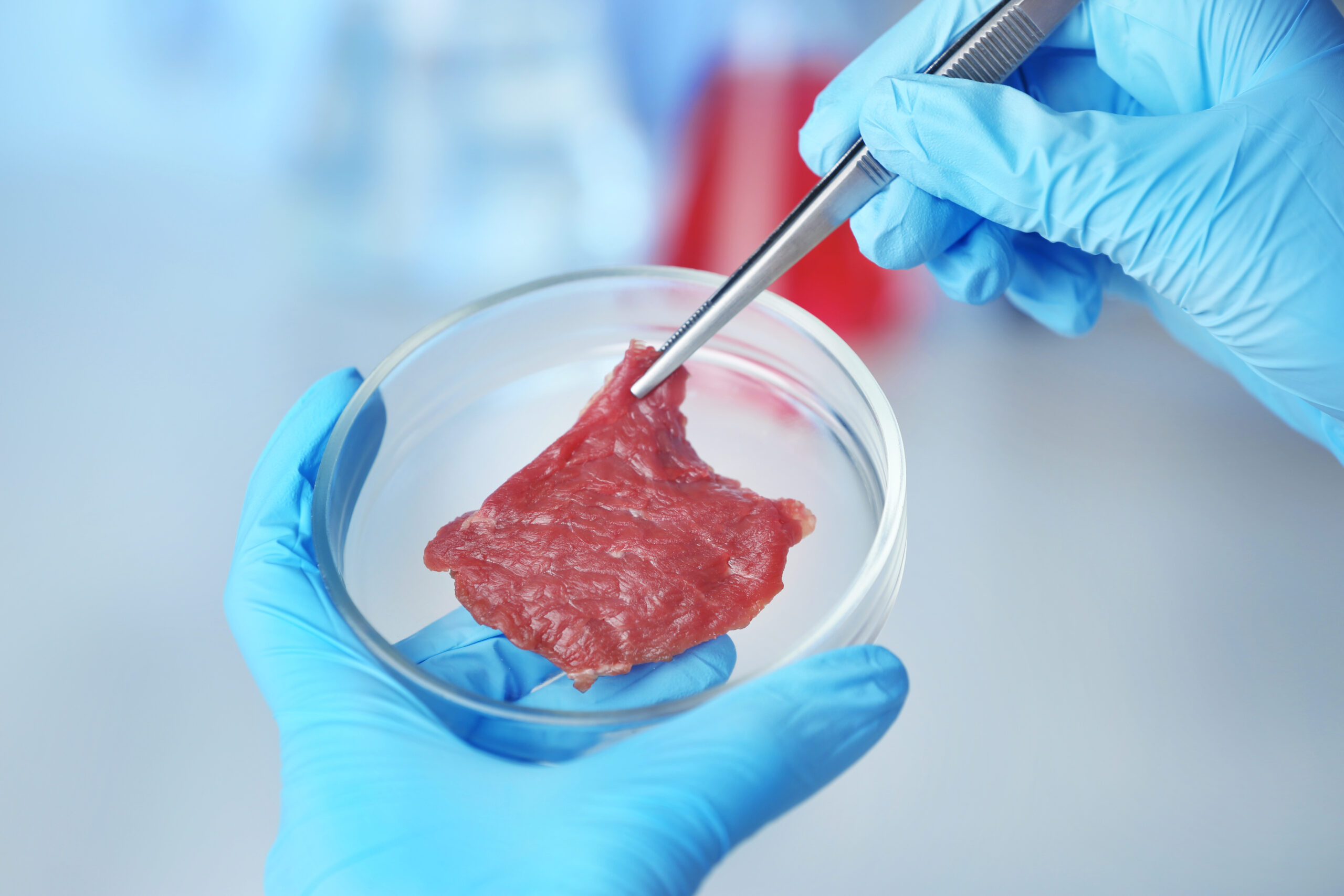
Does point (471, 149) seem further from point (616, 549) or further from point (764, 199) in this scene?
point (616, 549)

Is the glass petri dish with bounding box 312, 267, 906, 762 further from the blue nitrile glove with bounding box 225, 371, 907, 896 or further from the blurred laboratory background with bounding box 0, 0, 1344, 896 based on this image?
the blurred laboratory background with bounding box 0, 0, 1344, 896

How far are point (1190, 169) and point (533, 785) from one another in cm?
162

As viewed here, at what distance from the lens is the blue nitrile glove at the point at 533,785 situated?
4.80 ft

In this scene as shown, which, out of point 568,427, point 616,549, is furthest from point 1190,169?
point 568,427

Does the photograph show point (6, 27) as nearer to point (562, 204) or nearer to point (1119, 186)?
point (562, 204)

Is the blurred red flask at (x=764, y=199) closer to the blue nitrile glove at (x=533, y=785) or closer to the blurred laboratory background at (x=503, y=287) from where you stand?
the blurred laboratory background at (x=503, y=287)

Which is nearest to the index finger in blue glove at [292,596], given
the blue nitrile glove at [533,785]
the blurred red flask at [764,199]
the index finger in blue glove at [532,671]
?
the blue nitrile glove at [533,785]

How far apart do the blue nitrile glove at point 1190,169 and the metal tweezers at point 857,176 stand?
0.21ft

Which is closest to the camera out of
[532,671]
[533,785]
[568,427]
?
[533,785]

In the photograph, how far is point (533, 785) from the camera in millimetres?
1548

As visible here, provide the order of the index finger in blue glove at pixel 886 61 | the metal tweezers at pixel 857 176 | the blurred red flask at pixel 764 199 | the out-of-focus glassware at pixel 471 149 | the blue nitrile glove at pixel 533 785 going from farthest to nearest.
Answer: the out-of-focus glassware at pixel 471 149 → the blurred red flask at pixel 764 199 → the index finger in blue glove at pixel 886 61 → the metal tweezers at pixel 857 176 → the blue nitrile glove at pixel 533 785

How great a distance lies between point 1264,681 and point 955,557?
0.77 m

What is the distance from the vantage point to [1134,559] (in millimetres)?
2523

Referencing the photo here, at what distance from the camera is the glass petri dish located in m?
1.80
